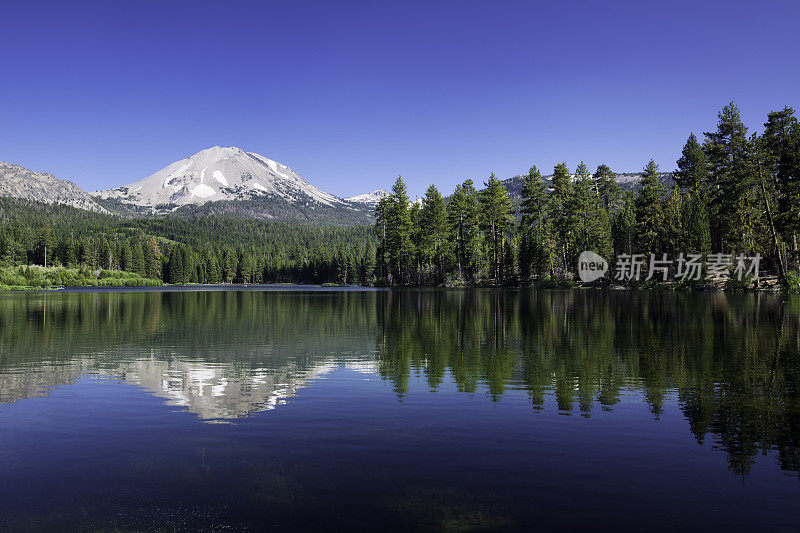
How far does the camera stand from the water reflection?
13.9 m

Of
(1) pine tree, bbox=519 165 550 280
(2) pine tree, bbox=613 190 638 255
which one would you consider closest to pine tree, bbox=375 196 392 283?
(1) pine tree, bbox=519 165 550 280

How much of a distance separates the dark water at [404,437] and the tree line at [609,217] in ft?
180

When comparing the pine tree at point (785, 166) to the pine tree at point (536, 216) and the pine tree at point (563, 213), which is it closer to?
the pine tree at point (563, 213)

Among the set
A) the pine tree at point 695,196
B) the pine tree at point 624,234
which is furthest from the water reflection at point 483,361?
the pine tree at point 624,234

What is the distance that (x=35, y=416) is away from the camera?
13.4 metres

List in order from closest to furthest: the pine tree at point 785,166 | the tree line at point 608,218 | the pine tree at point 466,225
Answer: the pine tree at point 785,166, the tree line at point 608,218, the pine tree at point 466,225

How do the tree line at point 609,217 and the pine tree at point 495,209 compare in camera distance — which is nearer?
the tree line at point 609,217

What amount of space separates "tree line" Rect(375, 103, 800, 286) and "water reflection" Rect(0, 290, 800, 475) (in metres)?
39.6

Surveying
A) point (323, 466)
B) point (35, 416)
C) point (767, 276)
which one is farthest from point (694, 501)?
point (767, 276)

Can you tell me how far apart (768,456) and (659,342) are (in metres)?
16.6

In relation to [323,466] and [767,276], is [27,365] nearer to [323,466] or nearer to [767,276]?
[323,466]

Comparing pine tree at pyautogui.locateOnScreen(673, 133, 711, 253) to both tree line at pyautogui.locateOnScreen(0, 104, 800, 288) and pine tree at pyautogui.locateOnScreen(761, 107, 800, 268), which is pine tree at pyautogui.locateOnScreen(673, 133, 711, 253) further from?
pine tree at pyautogui.locateOnScreen(761, 107, 800, 268)
